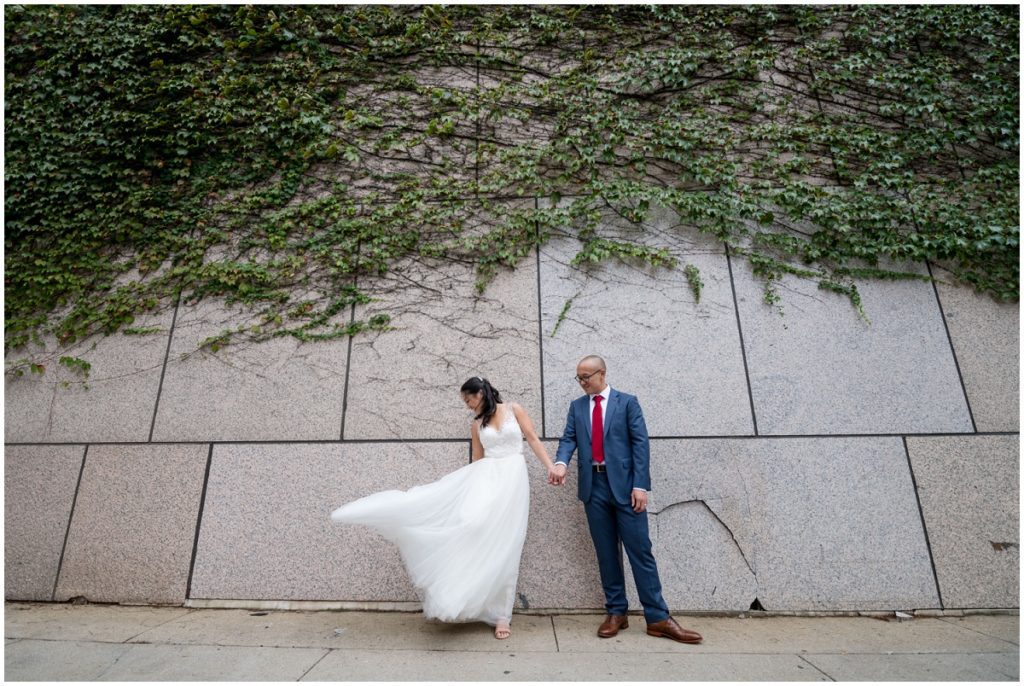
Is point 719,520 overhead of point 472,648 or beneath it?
overhead

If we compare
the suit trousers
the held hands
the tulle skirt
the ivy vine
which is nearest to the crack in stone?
the suit trousers

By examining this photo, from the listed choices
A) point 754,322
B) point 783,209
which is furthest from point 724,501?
point 783,209

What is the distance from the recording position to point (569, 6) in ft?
19.3

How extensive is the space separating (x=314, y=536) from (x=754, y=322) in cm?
423

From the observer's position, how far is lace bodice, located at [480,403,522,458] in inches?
153

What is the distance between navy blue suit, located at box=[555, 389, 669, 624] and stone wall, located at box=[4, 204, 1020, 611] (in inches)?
18.9

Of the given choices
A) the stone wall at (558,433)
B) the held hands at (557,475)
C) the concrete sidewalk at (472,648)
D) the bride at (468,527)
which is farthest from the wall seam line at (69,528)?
the held hands at (557,475)

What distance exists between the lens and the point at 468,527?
350 cm

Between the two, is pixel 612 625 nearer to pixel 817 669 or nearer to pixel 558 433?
pixel 817 669

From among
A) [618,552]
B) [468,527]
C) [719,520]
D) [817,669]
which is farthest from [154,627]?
[817,669]

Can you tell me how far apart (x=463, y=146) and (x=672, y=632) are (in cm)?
465

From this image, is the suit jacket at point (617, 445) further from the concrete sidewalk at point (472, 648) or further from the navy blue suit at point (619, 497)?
the concrete sidewalk at point (472, 648)

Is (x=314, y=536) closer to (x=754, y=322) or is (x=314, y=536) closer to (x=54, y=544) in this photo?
(x=54, y=544)

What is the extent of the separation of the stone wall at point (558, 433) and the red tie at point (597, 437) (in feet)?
2.04
